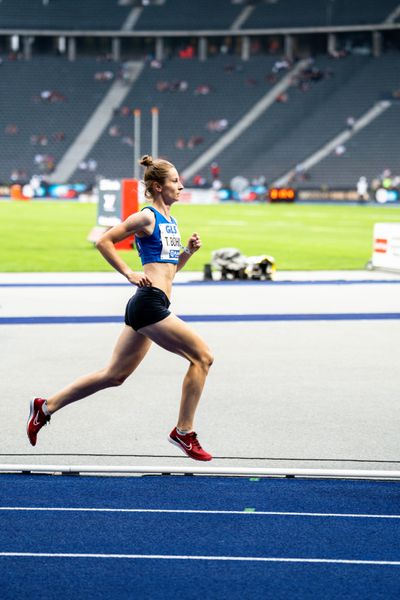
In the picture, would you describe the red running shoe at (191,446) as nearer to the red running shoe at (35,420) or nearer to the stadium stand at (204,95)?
the red running shoe at (35,420)

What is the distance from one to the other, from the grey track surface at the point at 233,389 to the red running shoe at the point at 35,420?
143 millimetres

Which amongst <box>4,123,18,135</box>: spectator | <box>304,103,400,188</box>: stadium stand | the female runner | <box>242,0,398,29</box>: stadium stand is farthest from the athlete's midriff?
<box>4,123,18,135</box>: spectator

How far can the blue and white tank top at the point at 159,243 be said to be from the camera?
7156 mm

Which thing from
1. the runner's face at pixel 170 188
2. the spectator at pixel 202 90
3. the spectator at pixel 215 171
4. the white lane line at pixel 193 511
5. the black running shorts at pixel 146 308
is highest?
the spectator at pixel 202 90

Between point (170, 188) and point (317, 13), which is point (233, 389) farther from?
point (317, 13)

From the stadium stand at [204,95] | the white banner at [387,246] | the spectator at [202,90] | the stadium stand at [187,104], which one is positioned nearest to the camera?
the white banner at [387,246]

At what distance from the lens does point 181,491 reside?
6629mm

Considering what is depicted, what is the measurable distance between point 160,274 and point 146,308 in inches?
9.8

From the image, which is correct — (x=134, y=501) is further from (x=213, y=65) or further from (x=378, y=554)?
(x=213, y=65)

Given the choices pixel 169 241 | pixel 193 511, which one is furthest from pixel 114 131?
pixel 193 511

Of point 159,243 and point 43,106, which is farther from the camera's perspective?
point 43,106

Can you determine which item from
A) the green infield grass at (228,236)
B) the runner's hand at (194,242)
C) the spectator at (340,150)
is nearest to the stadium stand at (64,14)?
the spectator at (340,150)

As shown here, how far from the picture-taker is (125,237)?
707 cm

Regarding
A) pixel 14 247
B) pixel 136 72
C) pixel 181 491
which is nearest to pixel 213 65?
pixel 136 72
